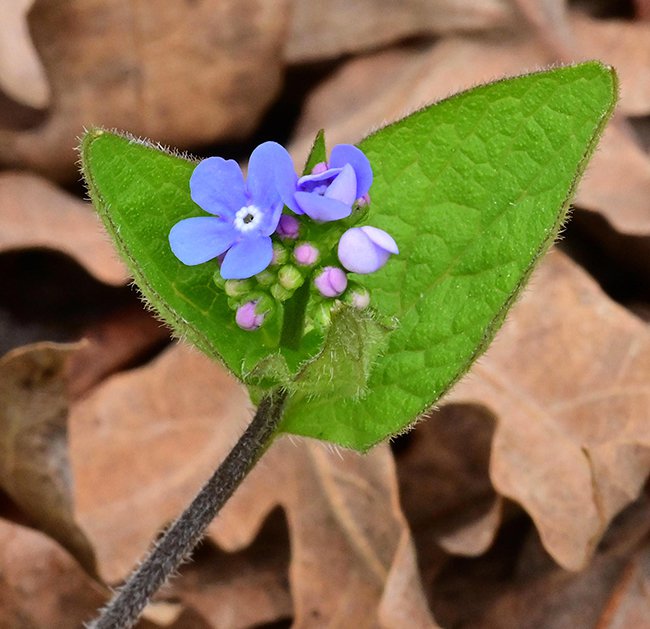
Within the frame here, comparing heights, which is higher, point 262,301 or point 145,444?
point 262,301

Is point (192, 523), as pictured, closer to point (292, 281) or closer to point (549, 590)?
point (292, 281)

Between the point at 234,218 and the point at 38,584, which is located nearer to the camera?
the point at 234,218

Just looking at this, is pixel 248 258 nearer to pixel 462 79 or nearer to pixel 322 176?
pixel 322 176

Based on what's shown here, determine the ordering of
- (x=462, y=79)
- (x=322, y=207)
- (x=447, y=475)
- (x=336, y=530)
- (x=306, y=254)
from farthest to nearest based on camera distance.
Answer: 1. (x=462, y=79)
2. (x=447, y=475)
3. (x=336, y=530)
4. (x=306, y=254)
5. (x=322, y=207)

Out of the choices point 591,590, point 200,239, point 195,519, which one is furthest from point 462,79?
point 195,519

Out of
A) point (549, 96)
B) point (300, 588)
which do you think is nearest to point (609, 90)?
point (549, 96)

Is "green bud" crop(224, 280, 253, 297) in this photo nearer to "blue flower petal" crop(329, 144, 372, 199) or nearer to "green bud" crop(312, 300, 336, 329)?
"green bud" crop(312, 300, 336, 329)

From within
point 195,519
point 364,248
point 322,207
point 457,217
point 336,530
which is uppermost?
point 322,207

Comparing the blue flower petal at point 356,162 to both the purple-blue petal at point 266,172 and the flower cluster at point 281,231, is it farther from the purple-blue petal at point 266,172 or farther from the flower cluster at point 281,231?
the purple-blue petal at point 266,172
